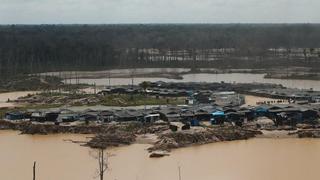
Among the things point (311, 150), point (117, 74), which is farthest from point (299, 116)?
point (117, 74)

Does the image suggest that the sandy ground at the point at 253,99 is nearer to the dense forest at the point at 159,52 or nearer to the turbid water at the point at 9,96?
the turbid water at the point at 9,96

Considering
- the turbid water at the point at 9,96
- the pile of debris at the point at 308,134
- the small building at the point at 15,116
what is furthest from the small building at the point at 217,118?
the turbid water at the point at 9,96

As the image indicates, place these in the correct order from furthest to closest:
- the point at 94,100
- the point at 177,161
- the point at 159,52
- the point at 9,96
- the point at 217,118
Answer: the point at 159,52 < the point at 9,96 < the point at 94,100 < the point at 217,118 < the point at 177,161

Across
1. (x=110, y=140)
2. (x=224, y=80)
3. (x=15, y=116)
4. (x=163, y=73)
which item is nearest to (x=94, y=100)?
(x=15, y=116)

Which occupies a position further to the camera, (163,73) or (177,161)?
(163,73)

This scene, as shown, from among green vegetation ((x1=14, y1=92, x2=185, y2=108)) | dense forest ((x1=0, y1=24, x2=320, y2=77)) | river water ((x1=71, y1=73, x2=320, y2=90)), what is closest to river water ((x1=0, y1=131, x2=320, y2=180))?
green vegetation ((x1=14, y1=92, x2=185, y2=108))

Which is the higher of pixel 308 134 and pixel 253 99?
pixel 253 99

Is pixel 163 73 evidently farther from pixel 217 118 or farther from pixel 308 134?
pixel 308 134

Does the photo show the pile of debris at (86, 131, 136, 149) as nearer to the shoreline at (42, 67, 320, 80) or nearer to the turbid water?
the turbid water

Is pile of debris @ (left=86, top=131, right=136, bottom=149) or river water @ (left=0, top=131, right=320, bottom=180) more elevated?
pile of debris @ (left=86, top=131, right=136, bottom=149)
